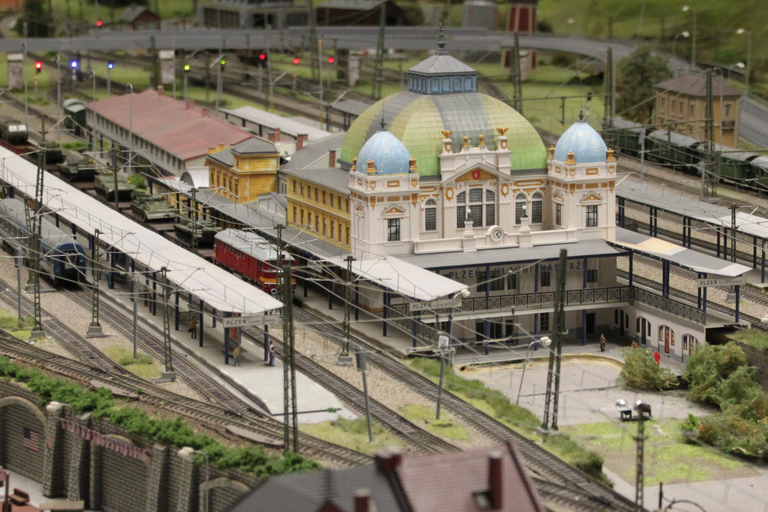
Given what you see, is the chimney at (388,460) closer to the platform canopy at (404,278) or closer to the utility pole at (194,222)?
the platform canopy at (404,278)

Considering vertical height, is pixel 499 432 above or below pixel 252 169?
below

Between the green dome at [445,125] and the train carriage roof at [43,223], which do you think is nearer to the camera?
the green dome at [445,125]

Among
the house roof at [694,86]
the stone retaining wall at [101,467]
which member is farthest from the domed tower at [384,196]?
the house roof at [694,86]

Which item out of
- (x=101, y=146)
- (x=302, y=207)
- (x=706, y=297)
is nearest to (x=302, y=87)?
(x=101, y=146)

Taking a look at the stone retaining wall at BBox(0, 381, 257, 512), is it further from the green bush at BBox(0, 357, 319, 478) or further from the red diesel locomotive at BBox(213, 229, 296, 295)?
the red diesel locomotive at BBox(213, 229, 296, 295)

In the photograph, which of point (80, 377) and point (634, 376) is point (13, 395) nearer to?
point (80, 377)

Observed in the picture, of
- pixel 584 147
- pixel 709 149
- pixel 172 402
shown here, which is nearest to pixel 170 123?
pixel 709 149

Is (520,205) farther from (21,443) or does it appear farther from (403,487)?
(403,487)
